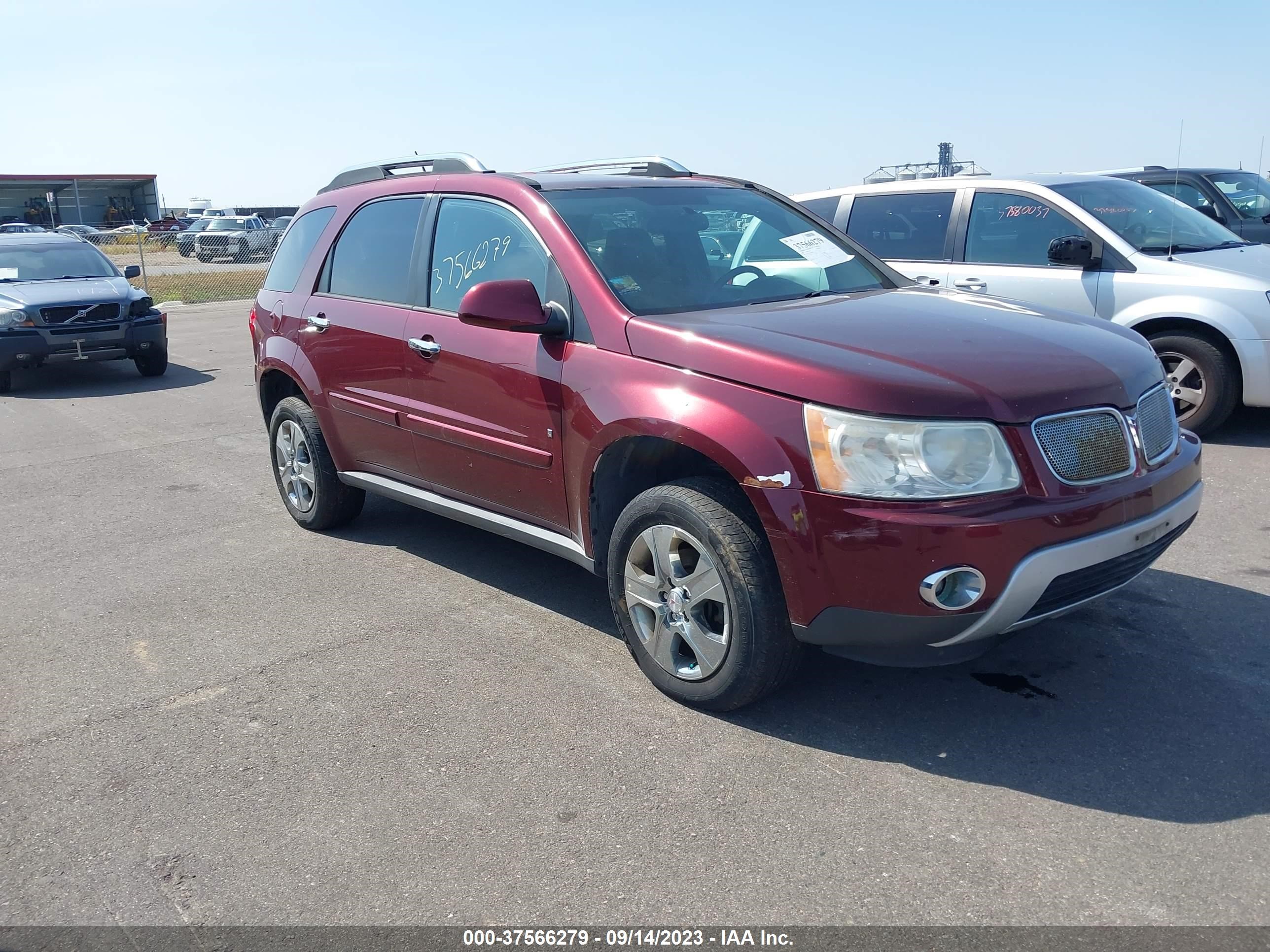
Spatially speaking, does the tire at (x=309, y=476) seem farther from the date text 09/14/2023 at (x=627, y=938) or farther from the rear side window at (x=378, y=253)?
the date text 09/14/2023 at (x=627, y=938)

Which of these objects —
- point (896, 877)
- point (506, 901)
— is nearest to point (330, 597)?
point (506, 901)

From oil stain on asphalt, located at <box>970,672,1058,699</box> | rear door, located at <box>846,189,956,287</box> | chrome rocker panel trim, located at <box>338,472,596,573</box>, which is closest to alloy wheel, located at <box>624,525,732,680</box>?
chrome rocker panel trim, located at <box>338,472,596,573</box>

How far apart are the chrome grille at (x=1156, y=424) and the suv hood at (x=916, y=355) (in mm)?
64

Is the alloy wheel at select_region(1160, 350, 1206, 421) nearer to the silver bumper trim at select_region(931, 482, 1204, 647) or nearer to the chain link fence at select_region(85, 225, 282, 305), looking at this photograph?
the silver bumper trim at select_region(931, 482, 1204, 647)

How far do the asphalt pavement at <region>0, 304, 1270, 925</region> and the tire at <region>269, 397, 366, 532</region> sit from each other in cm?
46

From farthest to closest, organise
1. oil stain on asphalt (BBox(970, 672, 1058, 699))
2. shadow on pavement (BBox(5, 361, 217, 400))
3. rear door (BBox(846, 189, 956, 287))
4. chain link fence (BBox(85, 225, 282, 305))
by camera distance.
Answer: chain link fence (BBox(85, 225, 282, 305)) < shadow on pavement (BBox(5, 361, 217, 400)) < rear door (BBox(846, 189, 956, 287)) < oil stain on asphalt (BBox(970, 672, 1058, 699))

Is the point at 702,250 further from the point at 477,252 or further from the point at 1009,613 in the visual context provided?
the point at 1009,613

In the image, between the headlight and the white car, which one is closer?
the headlight

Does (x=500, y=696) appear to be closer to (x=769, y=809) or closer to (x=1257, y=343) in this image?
(x=769, y=809)

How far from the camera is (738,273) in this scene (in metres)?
4.48

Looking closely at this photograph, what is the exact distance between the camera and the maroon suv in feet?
10.6

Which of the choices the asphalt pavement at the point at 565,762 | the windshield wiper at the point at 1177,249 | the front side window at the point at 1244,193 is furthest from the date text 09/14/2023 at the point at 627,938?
the front side window at the point at 1244,193

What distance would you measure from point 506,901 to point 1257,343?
631 cm

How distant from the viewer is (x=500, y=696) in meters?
3.95
